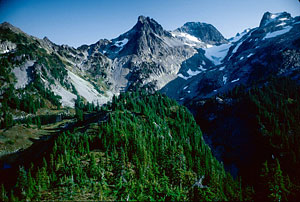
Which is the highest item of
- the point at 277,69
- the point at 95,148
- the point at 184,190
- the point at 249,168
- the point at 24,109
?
the point at 277,69

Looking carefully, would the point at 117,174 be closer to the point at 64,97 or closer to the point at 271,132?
the point at 271,132

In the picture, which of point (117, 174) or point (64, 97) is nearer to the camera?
point (117, 174)

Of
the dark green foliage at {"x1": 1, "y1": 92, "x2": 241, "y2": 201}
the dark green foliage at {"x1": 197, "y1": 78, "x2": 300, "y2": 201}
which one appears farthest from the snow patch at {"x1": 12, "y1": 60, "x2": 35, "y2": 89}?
the dark green foliage at {"x1": 197, "y1": 78, "x2": 300, "y2": 201}

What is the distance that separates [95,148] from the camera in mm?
58500

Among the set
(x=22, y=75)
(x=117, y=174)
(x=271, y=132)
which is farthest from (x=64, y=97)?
(x=271, y=132)

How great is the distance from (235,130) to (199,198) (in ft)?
294

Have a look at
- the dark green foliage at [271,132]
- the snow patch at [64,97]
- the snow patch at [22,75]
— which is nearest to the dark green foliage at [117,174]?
the dark green foliage at [271,132]

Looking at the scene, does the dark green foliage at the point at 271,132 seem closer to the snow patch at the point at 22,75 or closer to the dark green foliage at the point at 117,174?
the dark green foliage at the point at 117,174

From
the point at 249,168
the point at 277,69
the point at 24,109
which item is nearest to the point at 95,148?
the point at 249,168

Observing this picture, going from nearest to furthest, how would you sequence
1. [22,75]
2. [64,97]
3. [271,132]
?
[271,132]
[22,75]
[64,97]

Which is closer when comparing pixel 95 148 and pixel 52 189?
pixel 52 189

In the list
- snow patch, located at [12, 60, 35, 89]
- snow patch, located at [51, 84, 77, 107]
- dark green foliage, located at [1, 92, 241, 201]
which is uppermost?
Answer: snow patch, located at [12, 60, 35, 89]

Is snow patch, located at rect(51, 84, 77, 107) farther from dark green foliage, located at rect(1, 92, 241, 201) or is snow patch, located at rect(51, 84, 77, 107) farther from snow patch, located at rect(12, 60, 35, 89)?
dark green foliage, located at rect(1, 92, 241, 201)

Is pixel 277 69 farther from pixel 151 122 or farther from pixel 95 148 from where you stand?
pixel 95 148
